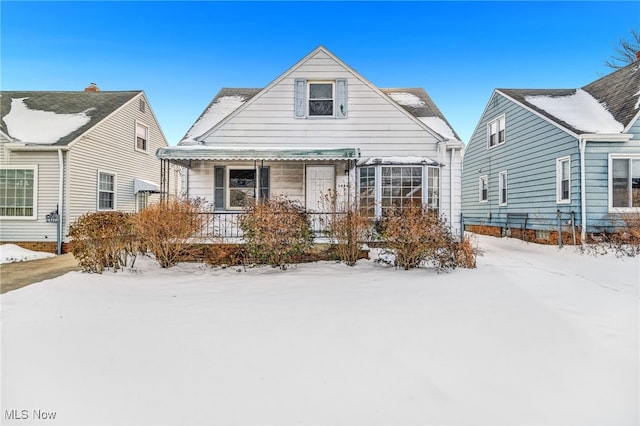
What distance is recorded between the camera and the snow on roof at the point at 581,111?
448 inches

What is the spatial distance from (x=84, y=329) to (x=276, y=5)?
14.2 meters

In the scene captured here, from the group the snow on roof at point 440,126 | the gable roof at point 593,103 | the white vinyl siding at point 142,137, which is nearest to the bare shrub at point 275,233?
the snow on roof at point 440,126

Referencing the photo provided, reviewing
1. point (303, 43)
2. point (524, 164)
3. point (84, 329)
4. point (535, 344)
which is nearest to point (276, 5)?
point (303, 43)

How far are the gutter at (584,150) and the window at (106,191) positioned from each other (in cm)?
1765

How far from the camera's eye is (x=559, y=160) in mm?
12297

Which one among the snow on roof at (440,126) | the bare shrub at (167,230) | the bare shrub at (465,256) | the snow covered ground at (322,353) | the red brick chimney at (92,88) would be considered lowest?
the snow covered ground at (322,353)

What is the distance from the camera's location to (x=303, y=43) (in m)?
18.1

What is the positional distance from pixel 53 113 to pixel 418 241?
15.2m

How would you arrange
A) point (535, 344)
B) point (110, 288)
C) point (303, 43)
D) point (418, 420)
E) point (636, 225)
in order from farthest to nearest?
point (303, 43)
point (636, 225)
point (110, 288)
point (535, 344)
point (418, 420)

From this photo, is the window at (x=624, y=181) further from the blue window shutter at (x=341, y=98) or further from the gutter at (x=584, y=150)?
the blue window shutter at (x=341, y=98)

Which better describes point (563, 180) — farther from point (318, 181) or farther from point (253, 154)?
point (253, 154)

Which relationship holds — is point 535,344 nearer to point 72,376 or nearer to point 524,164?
point 72,376

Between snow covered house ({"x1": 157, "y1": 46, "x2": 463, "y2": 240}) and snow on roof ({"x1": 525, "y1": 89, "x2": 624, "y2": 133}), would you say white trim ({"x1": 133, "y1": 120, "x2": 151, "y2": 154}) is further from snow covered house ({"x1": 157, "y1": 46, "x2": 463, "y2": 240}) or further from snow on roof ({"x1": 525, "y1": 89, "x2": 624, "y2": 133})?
snow on roof ({"x1": 525, "y1": 89, "x2": 624, "y2": 133})

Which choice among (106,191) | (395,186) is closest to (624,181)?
(395,186)
